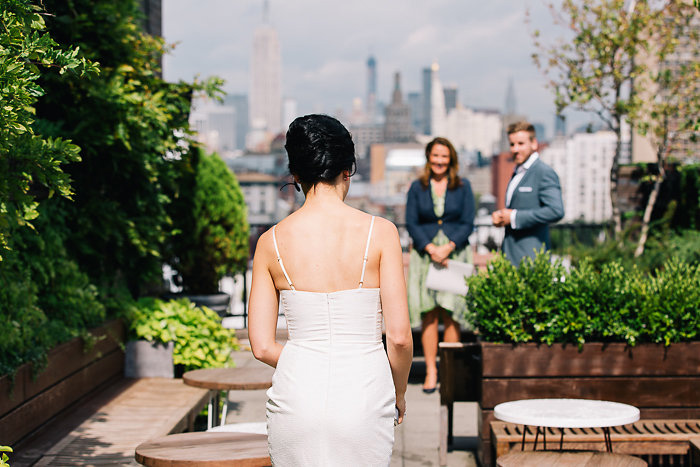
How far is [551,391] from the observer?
4.48m

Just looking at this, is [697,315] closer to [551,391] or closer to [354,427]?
[551,391]

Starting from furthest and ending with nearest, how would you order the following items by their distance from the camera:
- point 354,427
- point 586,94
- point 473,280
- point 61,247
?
point 586,94 → point 61,247 → point 473,280 → point 354,427

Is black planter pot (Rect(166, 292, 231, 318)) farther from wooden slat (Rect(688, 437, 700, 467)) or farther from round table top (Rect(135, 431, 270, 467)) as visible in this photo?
wooden slat (Rect(688, 437, 700, 467))

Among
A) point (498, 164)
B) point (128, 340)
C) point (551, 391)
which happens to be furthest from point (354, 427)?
point (498, 164)

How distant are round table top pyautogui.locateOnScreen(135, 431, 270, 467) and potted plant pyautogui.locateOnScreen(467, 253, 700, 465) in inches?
61.2

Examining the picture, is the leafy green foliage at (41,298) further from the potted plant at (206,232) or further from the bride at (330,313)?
the potted plant at (206,232)

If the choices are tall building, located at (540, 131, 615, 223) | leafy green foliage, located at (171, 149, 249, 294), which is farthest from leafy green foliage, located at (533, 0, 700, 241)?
tall building, located at (540, 131, 615, 223)

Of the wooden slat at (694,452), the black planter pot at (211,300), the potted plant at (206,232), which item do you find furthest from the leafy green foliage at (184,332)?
the wooden slat at (694,452)

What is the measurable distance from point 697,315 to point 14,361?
3.58m

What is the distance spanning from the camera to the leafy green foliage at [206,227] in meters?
9.01

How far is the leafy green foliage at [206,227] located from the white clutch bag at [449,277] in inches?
134

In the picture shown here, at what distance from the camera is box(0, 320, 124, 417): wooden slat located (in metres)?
4.14

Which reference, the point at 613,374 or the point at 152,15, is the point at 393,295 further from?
the point at 152,15

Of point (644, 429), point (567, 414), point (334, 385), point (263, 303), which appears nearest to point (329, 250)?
point (263, 303)
